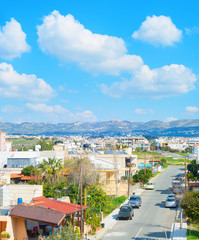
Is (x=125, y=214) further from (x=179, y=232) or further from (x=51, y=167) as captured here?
(x=51, y=167)

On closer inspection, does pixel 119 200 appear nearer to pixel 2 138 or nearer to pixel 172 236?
pixel 172 236

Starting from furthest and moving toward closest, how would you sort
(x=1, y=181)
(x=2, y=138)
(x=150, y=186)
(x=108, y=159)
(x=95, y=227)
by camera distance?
1. (x=2, y=138)
2. (x=108, y=159)
3. (x=150, y=186)
4. (x=1, y=181)
5. (x=95, y=227)

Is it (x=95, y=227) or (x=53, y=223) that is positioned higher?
(x=53, y=223)

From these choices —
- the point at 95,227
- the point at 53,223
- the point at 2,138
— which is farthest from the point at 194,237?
the point at 2,138

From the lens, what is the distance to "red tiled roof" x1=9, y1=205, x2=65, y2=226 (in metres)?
23.0

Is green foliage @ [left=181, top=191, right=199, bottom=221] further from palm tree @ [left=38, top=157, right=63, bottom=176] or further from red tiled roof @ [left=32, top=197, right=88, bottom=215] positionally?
palm tree @ [left=38, top=157, right=63, bottom=176]

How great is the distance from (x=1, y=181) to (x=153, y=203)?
19.0 m

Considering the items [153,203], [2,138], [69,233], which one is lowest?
[153,203]

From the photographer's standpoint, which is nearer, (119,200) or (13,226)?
(13,226)

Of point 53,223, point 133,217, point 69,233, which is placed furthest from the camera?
point 133,217

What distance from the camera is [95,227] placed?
98.6ft

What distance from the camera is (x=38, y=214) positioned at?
77.4 feet

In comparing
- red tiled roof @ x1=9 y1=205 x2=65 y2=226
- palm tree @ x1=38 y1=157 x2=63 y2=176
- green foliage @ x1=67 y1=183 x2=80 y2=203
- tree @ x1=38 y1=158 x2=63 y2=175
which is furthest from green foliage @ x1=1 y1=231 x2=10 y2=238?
tree @ x1=38 y1=158 x2=63 y2=175

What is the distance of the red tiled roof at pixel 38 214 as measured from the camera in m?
23.0
